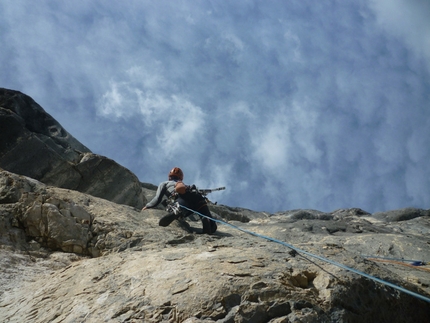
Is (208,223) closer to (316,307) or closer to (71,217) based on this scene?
(71,217)

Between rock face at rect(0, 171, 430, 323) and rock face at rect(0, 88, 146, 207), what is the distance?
6.18m

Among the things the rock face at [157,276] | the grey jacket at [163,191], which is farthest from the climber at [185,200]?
the rock face at [157,276]

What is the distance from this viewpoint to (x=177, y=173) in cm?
998

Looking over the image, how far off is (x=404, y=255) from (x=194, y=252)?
5760mm

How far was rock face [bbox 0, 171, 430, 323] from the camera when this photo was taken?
3.54 metres

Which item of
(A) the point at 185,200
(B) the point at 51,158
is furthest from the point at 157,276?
(B) the point at 51,158

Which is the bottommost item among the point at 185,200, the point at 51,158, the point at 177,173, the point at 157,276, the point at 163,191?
the point at 157,276

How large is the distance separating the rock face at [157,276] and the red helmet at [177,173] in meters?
2.85

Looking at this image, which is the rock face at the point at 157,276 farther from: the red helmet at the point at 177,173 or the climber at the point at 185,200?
the red helmet at the point at 177,173

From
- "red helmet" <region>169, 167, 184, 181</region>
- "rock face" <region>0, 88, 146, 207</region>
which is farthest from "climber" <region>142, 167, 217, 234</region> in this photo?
"rock face" <region>0, 88, 146, 207</region>

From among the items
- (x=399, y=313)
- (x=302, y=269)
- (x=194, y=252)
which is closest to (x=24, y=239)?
(x=194, y=252)

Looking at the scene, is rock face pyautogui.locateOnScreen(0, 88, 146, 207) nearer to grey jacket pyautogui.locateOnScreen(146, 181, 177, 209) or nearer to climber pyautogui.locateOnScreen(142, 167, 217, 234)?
grey jacket pyautogui.locateOnScreen(146, 181, 177, 209)

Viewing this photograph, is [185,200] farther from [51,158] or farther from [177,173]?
[51,158]

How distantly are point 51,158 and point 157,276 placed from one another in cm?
1043
